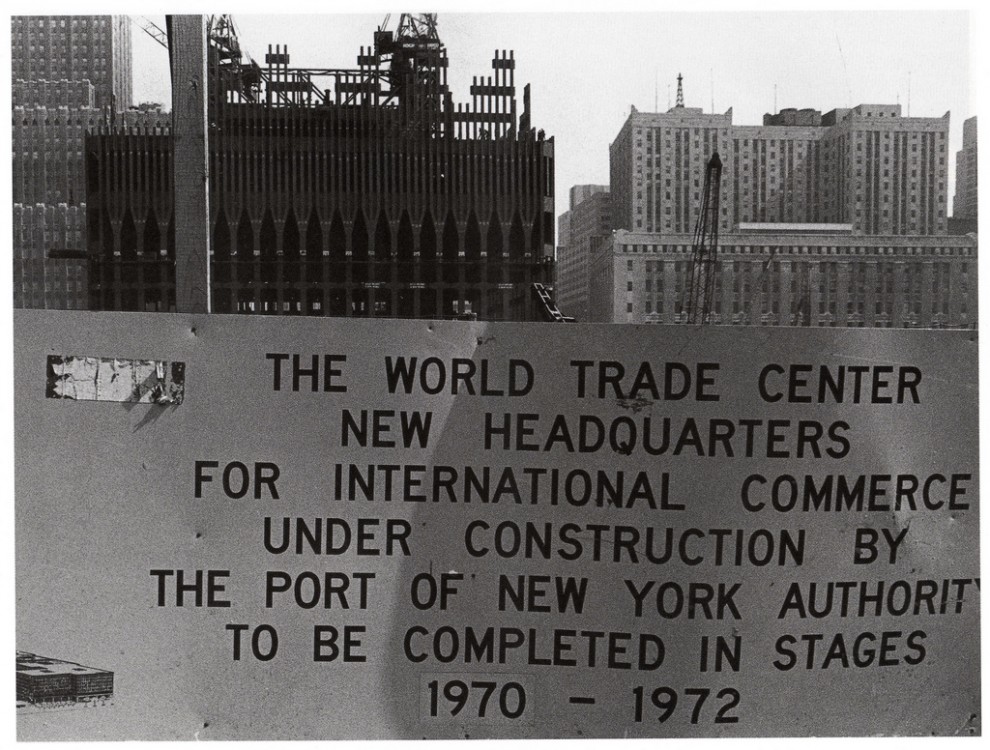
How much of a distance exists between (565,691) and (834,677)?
94 centimetres

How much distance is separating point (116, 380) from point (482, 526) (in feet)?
4.28

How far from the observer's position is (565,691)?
8.09ft

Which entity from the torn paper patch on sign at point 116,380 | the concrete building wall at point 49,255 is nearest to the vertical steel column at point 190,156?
the torn paper patch on sign at point 116,380

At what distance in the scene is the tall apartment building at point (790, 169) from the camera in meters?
3.87

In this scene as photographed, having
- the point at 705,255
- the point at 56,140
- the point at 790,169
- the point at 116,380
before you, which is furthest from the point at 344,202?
the point at 790,169

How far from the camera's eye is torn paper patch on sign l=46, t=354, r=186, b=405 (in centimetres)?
233

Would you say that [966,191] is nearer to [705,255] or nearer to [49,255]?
[705,255]

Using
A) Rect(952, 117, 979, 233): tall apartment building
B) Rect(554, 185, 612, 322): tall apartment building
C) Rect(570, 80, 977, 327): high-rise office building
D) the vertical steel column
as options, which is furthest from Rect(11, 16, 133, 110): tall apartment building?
Rect(952, 117, 979, 233): tall apartment building

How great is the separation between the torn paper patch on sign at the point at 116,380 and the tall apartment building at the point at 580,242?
7.97ft

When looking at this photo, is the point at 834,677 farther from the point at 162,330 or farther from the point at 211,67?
the point at 211,67

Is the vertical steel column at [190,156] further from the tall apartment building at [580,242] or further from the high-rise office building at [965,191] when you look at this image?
the high-rise office building at [965,191]

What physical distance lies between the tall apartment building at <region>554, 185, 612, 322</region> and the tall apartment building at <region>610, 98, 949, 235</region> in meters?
0.09

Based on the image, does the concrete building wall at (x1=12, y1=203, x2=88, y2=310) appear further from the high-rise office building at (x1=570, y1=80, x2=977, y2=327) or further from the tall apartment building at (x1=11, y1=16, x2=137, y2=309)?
the high-rise office building at (x1=570, y1=80, x2=977, y2=327)

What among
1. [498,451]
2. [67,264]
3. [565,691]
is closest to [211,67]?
[67,264]
